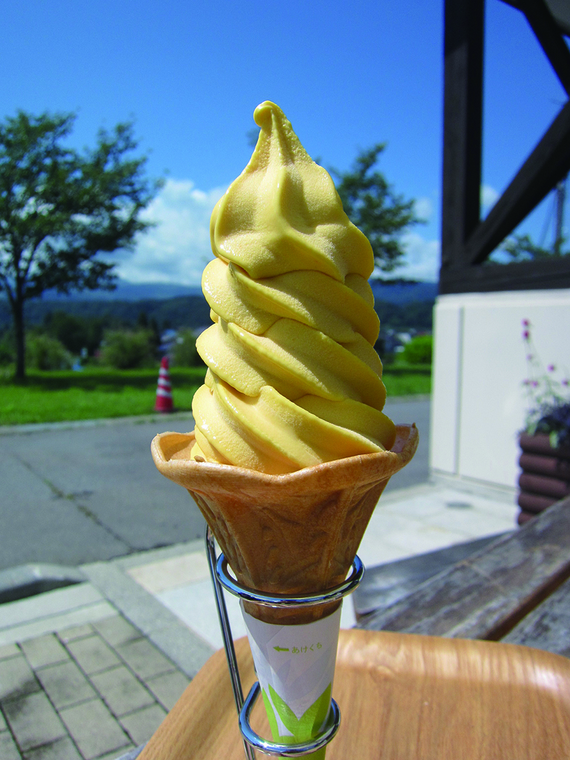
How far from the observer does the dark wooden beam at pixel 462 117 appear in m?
5.34

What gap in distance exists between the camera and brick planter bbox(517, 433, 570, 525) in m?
4.52

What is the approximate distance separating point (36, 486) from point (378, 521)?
369 centimetres

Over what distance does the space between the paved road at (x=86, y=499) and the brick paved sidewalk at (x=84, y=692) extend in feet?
4.11

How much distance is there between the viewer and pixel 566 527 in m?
2.23

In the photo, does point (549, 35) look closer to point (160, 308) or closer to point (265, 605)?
point (265, 605)

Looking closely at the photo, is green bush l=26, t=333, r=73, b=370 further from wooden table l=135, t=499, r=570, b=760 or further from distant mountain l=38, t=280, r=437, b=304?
wooden table l=135, t=499, r=570, b=760

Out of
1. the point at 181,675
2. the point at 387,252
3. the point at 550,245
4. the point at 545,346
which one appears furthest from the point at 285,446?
the point at 387,252

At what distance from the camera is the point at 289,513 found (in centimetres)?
84

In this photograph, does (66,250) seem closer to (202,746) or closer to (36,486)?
(36,486)

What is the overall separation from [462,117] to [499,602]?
503 cm

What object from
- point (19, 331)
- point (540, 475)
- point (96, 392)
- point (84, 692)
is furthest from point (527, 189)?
point (19, 331)

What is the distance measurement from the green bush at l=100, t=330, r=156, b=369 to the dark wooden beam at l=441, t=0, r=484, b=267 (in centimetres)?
1396

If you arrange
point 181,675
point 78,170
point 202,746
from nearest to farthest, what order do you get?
1. point 202,746
2. point 181,675
3. point 78,170

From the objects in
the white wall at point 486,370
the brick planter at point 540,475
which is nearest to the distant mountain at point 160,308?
the white wall at point 486,370
